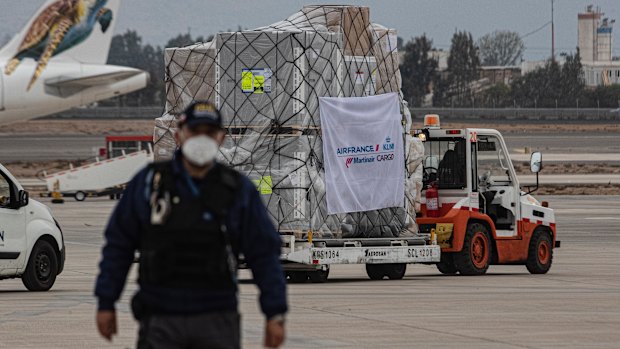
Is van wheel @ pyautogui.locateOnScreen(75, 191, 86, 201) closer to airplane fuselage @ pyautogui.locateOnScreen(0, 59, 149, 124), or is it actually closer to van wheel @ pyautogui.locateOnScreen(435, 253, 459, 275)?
airplane fuselage @ pyautogui.locateOnScreen(0, 59, 149, 124)

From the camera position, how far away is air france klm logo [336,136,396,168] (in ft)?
64.1

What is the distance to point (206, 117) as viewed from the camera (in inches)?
270

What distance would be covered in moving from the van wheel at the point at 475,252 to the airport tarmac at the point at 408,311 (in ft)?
0.84

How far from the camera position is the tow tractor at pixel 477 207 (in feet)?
68.5

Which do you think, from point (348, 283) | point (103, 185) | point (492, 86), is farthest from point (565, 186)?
point (492, 86)

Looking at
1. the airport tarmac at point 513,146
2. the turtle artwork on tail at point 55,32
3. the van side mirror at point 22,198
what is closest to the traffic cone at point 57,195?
the turtle artwork on tail at point 55,32

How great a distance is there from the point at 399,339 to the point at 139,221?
19.7ft

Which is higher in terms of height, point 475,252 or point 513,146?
point 475,252

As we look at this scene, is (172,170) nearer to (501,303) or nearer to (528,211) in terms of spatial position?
(501,303)

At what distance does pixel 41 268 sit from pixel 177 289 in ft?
38.8

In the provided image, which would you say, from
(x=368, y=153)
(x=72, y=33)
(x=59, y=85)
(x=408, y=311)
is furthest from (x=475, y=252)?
(x=72, y=33)

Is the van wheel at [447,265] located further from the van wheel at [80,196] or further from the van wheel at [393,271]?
the van wheel at [80,196]

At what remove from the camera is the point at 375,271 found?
68.1 feet

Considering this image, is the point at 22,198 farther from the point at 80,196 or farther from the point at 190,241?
the point at 80,196
